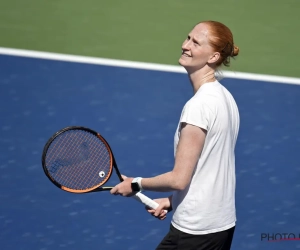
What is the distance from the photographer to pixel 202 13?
5273mm

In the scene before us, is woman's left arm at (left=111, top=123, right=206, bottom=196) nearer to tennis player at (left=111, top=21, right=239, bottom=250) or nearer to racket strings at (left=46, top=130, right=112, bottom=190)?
tennis player at (left=111, top=21, right=239, bottom=250)

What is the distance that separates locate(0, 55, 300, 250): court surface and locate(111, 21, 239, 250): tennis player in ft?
4.94

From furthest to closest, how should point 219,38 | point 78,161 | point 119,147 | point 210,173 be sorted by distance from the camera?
point 119,147 → point 78,161 → point 219,38 → point 210,173

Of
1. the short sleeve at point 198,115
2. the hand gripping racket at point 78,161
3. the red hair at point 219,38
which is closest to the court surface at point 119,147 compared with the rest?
the hand gripping racket at point 78,161

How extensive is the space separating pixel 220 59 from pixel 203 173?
1.63ft

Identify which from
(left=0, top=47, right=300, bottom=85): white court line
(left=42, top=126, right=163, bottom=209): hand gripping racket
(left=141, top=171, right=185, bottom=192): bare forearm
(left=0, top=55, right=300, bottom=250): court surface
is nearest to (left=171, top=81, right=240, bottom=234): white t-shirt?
(left=141, top=171, right=185, bottom=192): bare forearm

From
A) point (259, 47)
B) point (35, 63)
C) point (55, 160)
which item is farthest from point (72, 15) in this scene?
point (55, 160)

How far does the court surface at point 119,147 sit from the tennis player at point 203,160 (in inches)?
59.3

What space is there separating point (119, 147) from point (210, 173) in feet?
5.98

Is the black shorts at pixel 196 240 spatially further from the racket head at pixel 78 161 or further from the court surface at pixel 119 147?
the court surface at pixel 119 147

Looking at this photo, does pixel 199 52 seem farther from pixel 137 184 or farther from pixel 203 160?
pixel 137 184

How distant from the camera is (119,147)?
15.5ft

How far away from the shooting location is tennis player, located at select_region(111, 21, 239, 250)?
2.87 m

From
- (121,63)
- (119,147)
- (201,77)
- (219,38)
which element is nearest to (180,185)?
(201,77)
